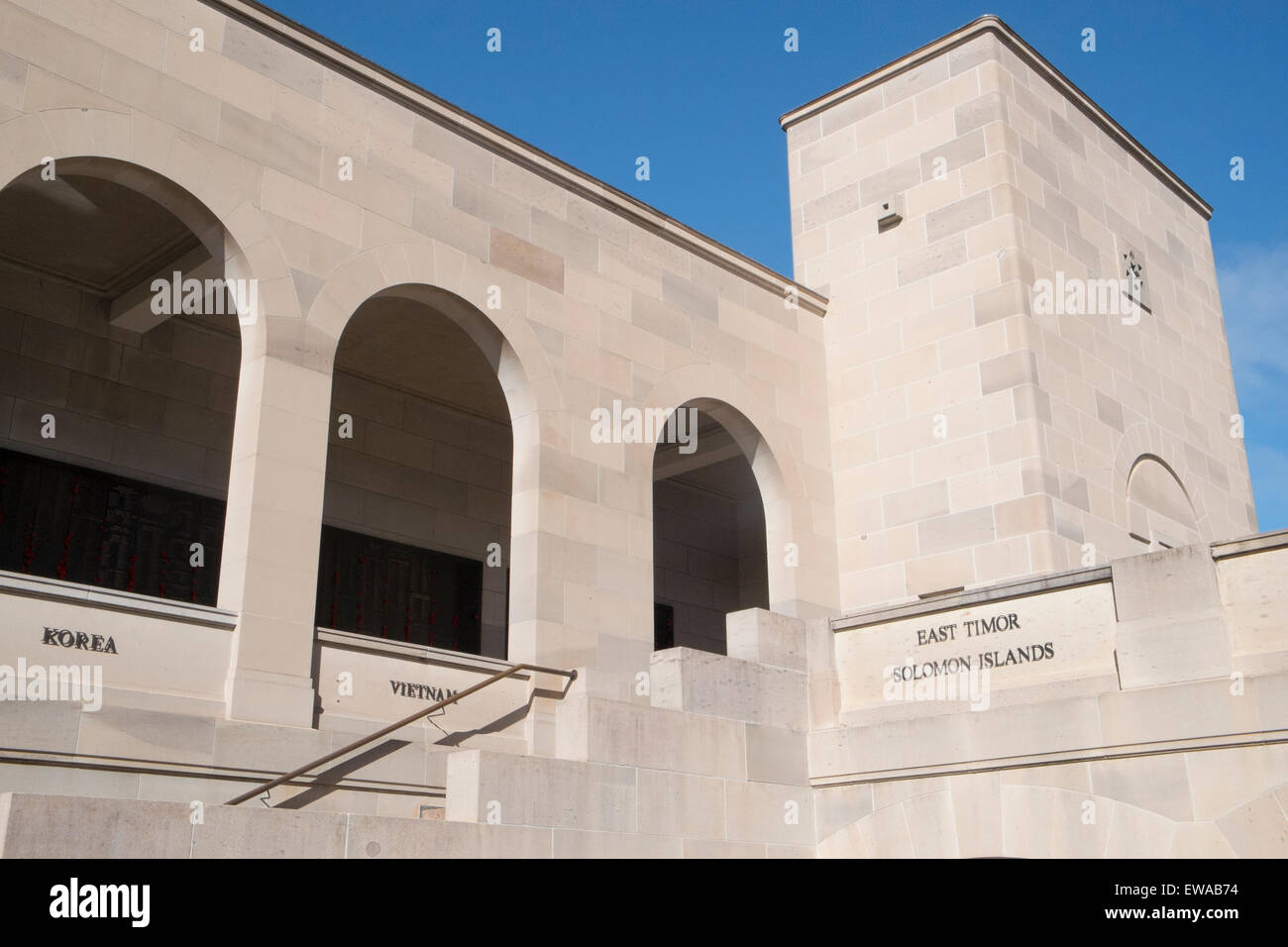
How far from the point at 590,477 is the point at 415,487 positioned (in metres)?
4.81

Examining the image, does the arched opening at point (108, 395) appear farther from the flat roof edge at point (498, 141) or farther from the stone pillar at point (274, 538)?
the stone pillar at point (274, 538)

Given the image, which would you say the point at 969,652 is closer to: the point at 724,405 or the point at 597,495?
the point at 597,495

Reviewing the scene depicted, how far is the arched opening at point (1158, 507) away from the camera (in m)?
19.2

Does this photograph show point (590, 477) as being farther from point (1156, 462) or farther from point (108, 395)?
point (1156, 462)

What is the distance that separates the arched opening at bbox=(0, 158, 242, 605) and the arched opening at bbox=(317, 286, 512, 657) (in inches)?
71.0

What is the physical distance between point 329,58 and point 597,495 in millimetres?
5744

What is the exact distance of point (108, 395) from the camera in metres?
15.9

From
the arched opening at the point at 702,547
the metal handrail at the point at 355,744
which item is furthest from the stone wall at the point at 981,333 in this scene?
the metal handrail at the point at 355,744

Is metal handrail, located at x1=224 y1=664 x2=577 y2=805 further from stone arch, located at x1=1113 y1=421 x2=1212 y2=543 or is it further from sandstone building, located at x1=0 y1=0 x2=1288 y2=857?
stone arch, located at x1=1113 y1=421 x2=1212 y2=543

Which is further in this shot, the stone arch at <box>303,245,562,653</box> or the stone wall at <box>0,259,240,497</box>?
the stone wall at <box>0,259,240,497</box>

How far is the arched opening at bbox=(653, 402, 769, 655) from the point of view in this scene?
75.4 ft

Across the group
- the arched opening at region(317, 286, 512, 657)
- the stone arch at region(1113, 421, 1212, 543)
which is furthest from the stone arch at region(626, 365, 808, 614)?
the stone arch at region(1113, 421, 1212, 543)

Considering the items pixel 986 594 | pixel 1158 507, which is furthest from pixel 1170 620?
pixel 1158 507
